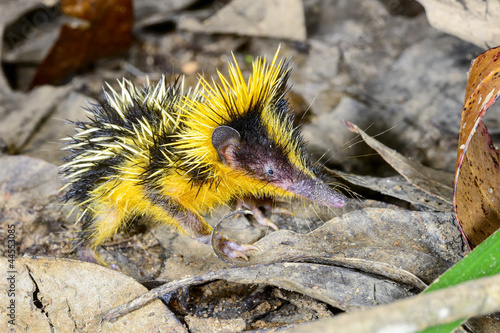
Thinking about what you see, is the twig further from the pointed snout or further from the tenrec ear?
the tenrec ear

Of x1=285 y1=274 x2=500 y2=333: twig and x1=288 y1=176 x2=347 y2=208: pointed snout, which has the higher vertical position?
x1=285 y1=274 x2=500 y2=333: twig

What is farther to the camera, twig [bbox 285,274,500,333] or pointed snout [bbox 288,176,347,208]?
pointed snout [bbox 288,176,347,208]

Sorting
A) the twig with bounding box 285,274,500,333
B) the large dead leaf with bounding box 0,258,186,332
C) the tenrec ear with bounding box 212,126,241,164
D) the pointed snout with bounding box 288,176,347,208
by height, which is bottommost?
the large dead leaf with bounding box 0,258,186,332

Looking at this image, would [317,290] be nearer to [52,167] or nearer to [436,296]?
[436,296]

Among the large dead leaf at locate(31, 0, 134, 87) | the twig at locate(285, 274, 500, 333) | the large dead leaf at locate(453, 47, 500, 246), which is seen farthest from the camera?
the large dead leaf at locate(31, 0, 134, 87)

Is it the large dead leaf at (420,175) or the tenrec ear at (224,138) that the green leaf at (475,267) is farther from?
the tenrec ear at (224,138)

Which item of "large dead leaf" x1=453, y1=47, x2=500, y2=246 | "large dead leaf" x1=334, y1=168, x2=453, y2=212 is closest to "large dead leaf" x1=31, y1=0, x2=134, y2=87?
"large dead leaf" x1=334, y1=168, x2=453, y2=212
